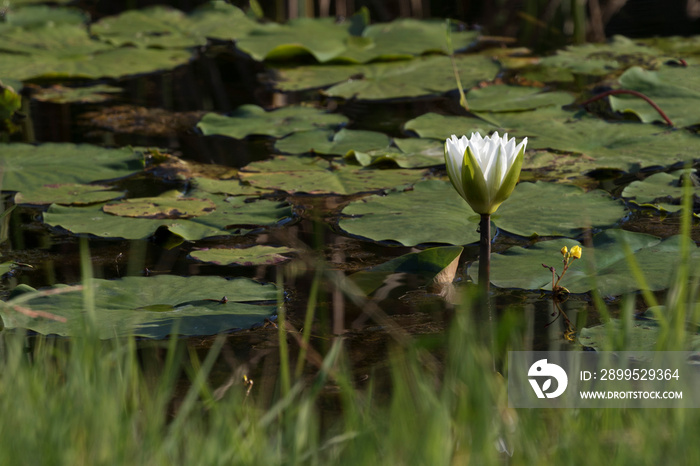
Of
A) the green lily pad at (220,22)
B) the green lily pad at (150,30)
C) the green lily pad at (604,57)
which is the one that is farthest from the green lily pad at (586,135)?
the green lily pad at (150,30)

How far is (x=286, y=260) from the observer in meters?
2.25

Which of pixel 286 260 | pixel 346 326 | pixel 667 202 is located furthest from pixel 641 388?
pixel 667 202

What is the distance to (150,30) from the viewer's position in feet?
16.6

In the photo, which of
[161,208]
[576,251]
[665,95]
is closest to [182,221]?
[161,208]

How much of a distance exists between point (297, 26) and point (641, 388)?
4.06 m

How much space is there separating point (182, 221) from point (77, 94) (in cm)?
191

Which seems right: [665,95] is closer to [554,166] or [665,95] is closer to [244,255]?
[554,166]

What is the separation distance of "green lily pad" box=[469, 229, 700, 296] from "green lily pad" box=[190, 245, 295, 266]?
55 cm

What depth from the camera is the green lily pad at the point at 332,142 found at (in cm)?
310

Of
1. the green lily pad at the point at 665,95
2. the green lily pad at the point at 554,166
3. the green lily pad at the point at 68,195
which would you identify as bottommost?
the green lily pad at the point at 68,195

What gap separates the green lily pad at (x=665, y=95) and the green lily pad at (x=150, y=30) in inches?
105

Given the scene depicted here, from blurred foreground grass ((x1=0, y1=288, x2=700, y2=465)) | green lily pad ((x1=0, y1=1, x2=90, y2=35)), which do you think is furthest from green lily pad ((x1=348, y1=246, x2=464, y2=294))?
green lily pad ((x1=0, y1=1, x2=90, y2=35))

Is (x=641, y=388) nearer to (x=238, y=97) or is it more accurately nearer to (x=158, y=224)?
(x=158, y=224)

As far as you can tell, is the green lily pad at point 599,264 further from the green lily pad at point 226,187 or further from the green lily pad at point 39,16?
the green lily pad at point 39,16
